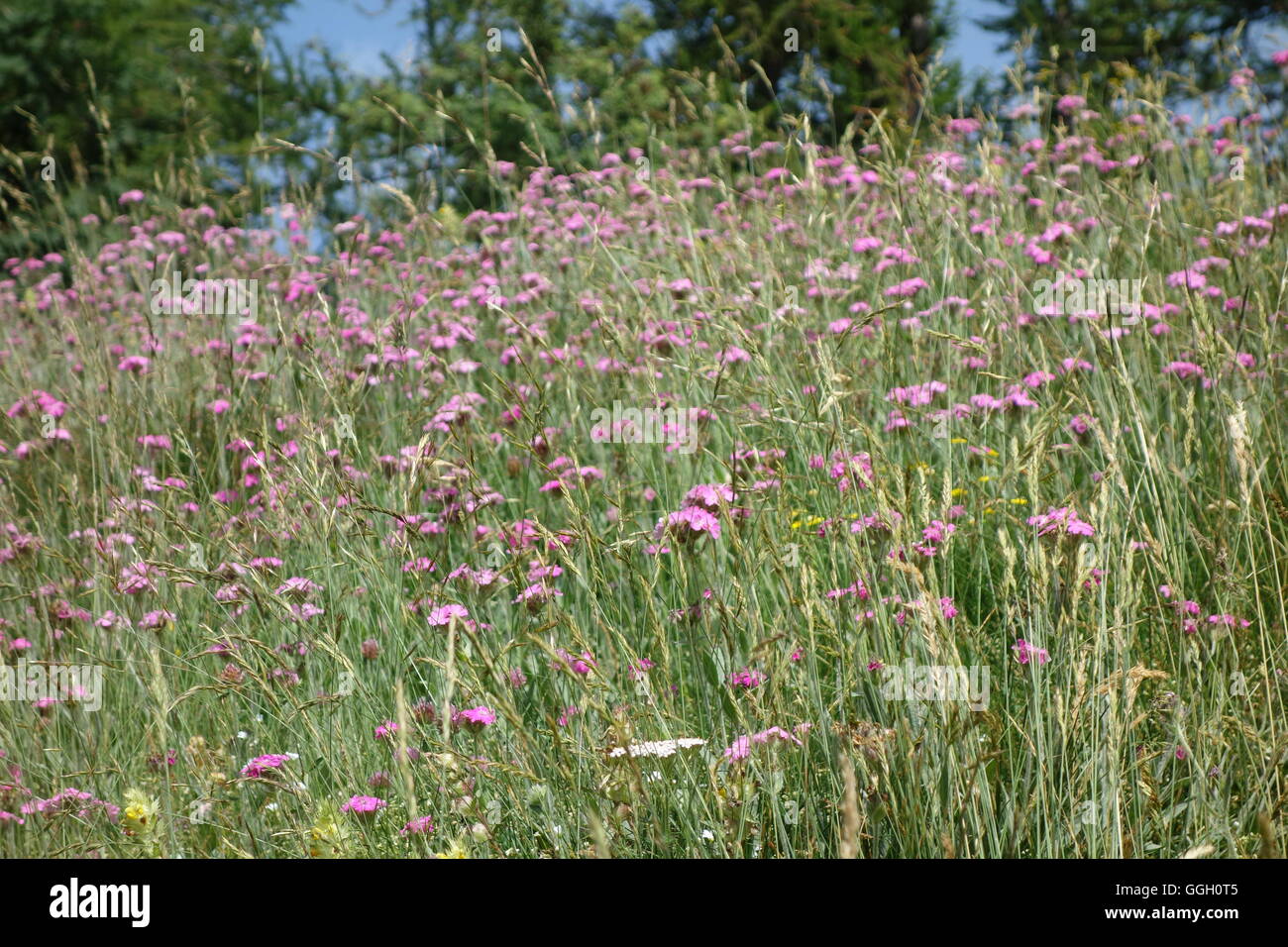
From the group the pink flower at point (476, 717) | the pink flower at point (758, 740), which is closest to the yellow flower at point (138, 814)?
the pink flower at point (476, 717)

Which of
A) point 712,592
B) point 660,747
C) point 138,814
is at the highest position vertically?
point 712,592

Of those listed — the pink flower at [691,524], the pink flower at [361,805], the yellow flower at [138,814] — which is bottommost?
the yellow flower at [138,814]

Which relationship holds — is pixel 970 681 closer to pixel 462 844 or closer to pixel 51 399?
pixel 462 844

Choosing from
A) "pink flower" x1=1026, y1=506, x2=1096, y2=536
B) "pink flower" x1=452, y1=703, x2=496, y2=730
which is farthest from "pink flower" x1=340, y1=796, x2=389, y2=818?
"pink flower" x1=1026, y1=506, x2=1096, y2=536

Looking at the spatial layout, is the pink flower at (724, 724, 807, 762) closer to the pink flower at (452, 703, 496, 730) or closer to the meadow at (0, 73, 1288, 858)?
the meadow at (0, 73, 1288, 858)

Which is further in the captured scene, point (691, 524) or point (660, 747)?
point (691, 524)

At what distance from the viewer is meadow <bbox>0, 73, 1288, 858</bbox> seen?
5.39ft

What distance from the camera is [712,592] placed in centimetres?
194

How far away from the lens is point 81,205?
1271 centimetres

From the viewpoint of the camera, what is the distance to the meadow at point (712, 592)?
1.64m

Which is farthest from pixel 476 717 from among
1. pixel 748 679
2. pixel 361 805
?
pixel 748 679

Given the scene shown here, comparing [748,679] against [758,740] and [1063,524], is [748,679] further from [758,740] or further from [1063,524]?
[1063,524]

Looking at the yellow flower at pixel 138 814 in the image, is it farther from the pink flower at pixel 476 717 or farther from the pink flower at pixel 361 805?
the pink flower at pixel 476 717
